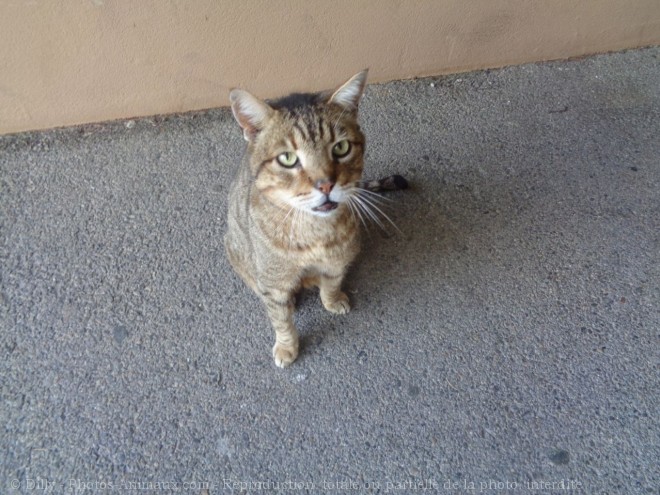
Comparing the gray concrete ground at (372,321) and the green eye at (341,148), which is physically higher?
the green eye at (341,148)

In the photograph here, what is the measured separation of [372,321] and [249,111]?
3.41 feet

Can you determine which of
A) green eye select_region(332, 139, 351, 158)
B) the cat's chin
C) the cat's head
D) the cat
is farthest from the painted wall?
the cat's chin

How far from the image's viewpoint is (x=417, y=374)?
1.86 m

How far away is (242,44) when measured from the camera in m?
2.55

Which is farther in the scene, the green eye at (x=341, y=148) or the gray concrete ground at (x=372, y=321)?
the gray concrete ground at (x=372, y=321)

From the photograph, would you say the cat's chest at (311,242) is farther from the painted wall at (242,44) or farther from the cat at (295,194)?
the painted wall at (242,44)

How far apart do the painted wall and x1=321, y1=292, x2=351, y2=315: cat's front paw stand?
1445 mm

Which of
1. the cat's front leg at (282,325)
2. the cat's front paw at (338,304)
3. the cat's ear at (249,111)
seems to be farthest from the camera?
the cat's front paw at (338,304)

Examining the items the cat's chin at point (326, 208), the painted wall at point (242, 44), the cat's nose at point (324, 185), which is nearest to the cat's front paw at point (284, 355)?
the cat's chin at point (326, 208)

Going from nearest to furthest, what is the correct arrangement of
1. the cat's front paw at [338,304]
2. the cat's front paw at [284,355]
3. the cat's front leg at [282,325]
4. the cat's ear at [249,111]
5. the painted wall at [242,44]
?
1. the cat's ear at [249,111]
2. the cat's front leg at [282,325]
3. the cat's front paw at [284,355]
4. the cat's front paw at [338,304]
5. the painted wall at [242,44]

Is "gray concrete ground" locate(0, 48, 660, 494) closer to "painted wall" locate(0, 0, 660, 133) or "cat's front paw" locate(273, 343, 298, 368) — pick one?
"cat's front paw" locate(273, 343, 298, 368)

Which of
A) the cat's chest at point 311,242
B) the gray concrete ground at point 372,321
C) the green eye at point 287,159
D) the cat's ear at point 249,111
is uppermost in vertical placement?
the cat's ear at point 249,111

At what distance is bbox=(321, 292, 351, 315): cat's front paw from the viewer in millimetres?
1986

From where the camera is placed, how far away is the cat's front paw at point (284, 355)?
1.86 m
